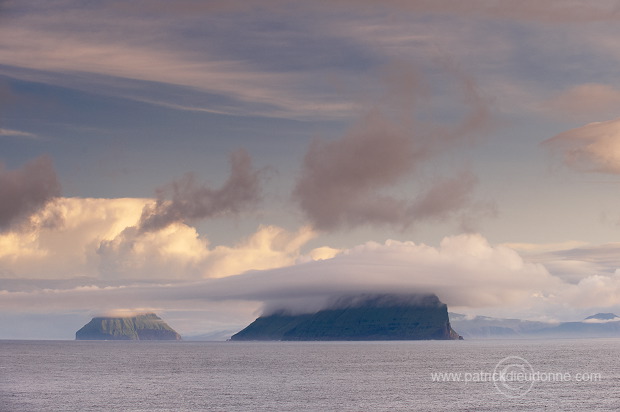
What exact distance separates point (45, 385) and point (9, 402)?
137 feet

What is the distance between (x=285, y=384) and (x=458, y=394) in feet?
165

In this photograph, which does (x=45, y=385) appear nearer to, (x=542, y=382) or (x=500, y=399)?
(x=500, y=399)

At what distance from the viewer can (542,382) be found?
19950 centimetres

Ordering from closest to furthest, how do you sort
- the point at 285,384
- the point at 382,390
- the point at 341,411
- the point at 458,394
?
the point at 341,411
the point at 458,394
the point at 382,390
the point at 285,384

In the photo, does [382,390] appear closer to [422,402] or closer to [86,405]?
[422,402]

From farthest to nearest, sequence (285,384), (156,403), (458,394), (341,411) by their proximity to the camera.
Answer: (285,384) < (458,394) < (156,403) < (341,411)

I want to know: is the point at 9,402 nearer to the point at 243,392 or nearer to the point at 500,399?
the point at 243,392

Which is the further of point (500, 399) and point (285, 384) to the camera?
point (285, 384)

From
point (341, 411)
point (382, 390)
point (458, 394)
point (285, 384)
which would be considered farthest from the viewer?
point (285, 384)

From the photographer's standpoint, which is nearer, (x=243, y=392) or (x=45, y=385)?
(x=243, y=392)

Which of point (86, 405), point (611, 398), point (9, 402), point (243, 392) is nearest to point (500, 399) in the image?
point (611, 398)

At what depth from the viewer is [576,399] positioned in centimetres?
15875

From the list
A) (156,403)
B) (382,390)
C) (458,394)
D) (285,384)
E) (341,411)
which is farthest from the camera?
(285,384)

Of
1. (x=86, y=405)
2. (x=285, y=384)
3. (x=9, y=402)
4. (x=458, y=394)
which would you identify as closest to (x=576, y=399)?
(x=458, y=394)
